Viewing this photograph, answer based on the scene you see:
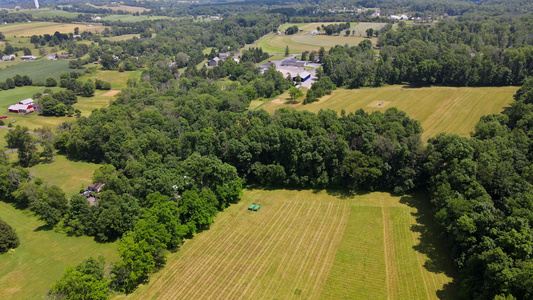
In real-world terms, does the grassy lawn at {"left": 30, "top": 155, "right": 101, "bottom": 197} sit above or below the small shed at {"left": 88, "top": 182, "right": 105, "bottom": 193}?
below

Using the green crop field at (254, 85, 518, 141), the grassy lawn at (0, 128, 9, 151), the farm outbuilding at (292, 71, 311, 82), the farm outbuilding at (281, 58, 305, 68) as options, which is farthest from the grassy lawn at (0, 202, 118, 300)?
the farm outbuilding at (281, 58, 305, 68)

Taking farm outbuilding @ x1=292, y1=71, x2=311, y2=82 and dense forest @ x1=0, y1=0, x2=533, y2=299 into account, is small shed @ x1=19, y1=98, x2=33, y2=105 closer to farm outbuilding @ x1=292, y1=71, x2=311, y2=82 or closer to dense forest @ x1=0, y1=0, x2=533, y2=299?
dense forest @ x1=0, y1=0, x2=533, y2=299

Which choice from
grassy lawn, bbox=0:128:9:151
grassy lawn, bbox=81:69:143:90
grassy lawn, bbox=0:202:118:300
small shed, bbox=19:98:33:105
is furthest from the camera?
grassy lawn, bbox=81:69:143:90

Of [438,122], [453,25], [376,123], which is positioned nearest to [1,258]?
[376,123]

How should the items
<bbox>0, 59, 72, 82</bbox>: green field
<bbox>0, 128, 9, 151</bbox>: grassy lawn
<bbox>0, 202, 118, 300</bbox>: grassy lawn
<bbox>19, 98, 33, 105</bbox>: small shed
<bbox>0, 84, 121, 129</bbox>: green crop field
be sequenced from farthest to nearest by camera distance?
<bbox>0, 59, 72, 82</bbox>: green field, <bbox>19, 98, 33, 105</bbox>: small shed, <bbox>0, 84, 121, 129</bbox>: green crop field, <bbox>0, 128, 9, 151</bbox>: grassy lawn, <bbox>0, 202, 118, 300</bbox>: grassy lawn

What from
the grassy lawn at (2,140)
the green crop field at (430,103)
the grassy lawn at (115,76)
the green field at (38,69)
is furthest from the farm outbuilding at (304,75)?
the green field at (38,69)

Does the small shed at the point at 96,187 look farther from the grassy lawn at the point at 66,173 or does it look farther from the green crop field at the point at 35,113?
the green crop field at the point at 35,113
